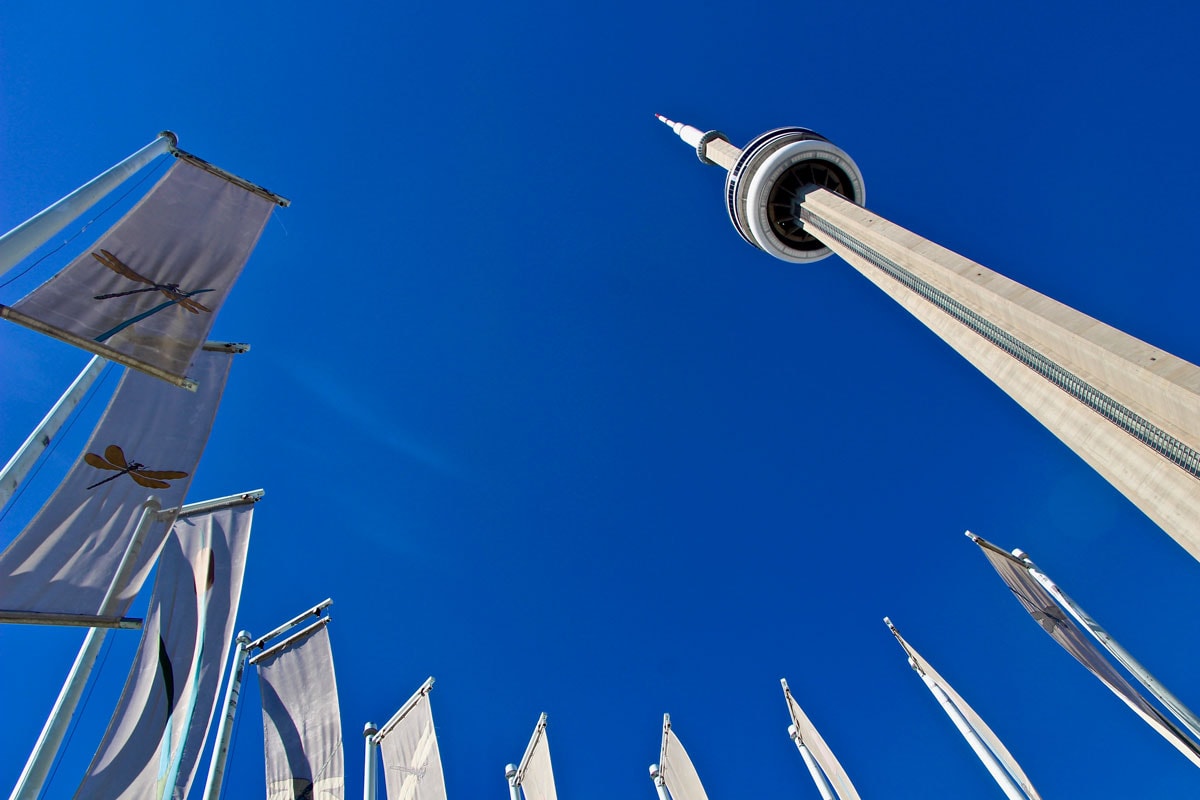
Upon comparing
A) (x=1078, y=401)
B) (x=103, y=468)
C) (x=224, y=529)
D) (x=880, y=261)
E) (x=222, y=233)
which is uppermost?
(x=880, y=261)

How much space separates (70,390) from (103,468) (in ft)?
7.36

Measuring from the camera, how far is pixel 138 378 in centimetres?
1245

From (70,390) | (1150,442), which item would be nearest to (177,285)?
(70,390)

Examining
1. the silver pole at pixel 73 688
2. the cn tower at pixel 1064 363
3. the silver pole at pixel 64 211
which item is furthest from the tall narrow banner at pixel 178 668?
the cn tower at pixel 1064 363

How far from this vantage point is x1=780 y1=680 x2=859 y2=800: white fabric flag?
69.7ft

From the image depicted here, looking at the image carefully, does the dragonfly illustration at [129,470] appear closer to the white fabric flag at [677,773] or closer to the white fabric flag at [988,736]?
the white fabric flag at [677,773]

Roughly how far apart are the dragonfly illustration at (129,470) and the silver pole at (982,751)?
26.0m

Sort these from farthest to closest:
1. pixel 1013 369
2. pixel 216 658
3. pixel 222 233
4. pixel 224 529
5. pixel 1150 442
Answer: pixel 1013 369 < pixel 1150 442 < pixel 224 529 < pixel 216 658 < pixel 222 233

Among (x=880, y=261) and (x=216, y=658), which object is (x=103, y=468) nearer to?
(x=216, y=658)

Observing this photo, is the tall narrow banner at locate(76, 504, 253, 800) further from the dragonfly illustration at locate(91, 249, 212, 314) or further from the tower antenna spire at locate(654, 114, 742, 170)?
the tower antenna spire at locate(654, 114, 742, 170)

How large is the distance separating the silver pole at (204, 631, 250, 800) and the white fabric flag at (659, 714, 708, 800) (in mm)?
14260

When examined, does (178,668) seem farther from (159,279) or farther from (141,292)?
(159,279)

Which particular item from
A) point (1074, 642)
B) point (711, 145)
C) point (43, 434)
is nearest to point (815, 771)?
point (1074, 642)

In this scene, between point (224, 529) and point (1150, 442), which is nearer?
point (224, 529)
